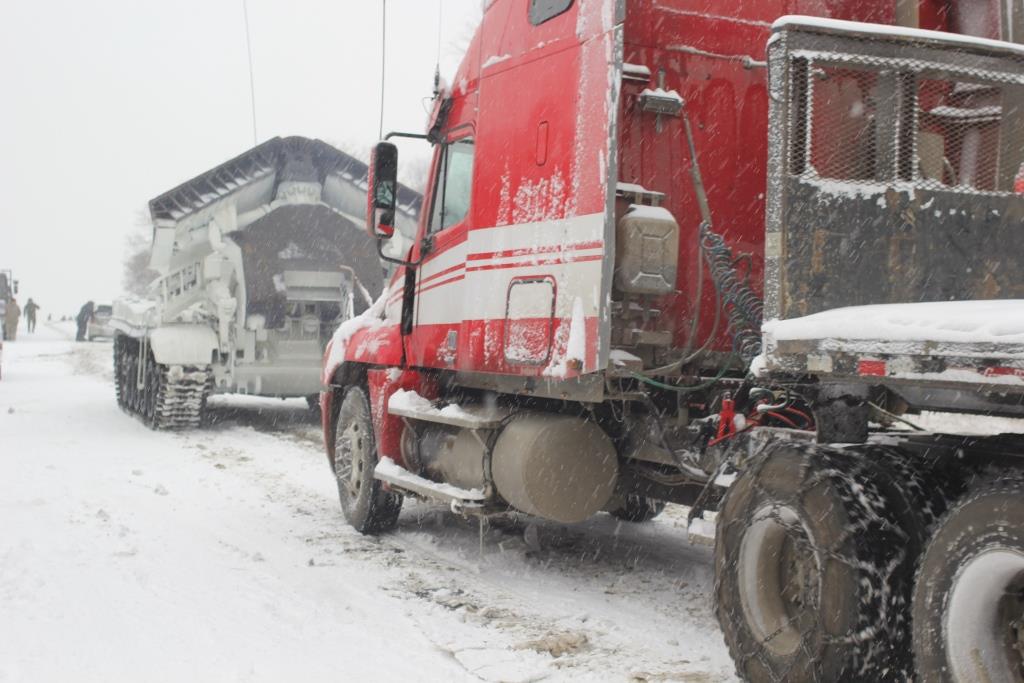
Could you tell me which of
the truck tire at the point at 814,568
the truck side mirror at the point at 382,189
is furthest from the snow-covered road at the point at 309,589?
the truck side mirror at the point at 382,189

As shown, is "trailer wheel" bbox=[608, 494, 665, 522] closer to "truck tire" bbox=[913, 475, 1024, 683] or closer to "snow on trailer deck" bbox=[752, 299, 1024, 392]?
"snow on trailer deck" bbox=[752, 299, 1024, 392]

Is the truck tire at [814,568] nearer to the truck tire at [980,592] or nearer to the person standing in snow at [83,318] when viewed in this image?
the truck tire at [980,592]

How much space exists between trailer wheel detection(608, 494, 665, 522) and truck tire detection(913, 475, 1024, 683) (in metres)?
4.19

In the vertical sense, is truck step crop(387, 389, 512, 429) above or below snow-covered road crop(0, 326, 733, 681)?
above

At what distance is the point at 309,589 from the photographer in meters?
5.61

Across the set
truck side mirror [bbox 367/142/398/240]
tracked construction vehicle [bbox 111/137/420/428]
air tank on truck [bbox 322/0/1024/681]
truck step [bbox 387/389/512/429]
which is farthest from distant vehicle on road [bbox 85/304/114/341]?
air tank on truck [bbox 322/0/1024/681]

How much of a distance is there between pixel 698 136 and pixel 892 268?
178 centimetres

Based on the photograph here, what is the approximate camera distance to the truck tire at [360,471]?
7145 mm

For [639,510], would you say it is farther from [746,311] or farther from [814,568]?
[814,568]

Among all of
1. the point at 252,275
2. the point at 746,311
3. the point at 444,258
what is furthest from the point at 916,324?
the point at 252,275

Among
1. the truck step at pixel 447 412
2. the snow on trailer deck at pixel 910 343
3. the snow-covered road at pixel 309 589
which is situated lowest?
the snow-covered road at pixel 309 589

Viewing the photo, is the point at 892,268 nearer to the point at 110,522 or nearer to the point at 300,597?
the point at 300,597

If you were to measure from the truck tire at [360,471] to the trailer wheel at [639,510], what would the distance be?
5.20 ft

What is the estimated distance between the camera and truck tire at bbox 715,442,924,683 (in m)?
3.30
